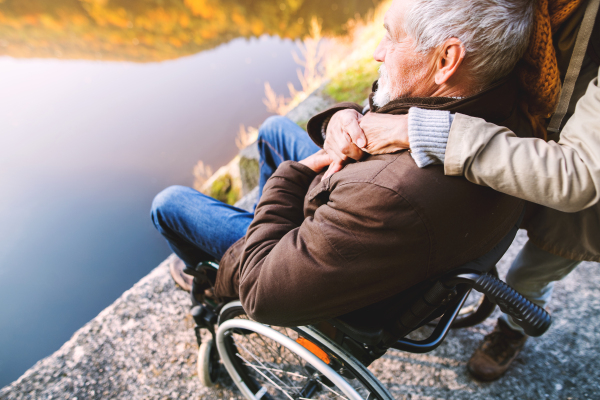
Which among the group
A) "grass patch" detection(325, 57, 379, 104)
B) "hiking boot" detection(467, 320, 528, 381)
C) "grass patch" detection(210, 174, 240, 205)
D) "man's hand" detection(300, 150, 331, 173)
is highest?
"man's hand" detection(300, 150, 331, 173)

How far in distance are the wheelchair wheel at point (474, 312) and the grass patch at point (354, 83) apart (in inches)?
96.0

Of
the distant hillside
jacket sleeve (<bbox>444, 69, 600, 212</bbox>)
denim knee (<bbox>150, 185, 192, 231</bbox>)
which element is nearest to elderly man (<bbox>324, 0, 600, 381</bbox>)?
jacket sleeve (<bbox>444, 69, 600, 212</bbox>)

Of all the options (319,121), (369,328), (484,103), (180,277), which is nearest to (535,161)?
(484,103)

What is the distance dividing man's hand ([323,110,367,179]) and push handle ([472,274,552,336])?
47 centimetres

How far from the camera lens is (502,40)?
79 cm

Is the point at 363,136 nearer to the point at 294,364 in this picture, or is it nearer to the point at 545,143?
the point at 545,143

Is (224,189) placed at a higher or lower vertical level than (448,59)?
lower

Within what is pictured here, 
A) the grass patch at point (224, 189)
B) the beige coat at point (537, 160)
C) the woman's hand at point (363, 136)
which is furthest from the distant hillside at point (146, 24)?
the beige coat at point (537, 160)

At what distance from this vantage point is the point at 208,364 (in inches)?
61.1

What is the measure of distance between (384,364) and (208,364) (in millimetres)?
900

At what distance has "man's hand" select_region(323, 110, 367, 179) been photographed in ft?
3.03

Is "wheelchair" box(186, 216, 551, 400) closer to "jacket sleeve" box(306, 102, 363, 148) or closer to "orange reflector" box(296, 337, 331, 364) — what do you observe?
"orange reflector" box(296, 337, 331, 364)

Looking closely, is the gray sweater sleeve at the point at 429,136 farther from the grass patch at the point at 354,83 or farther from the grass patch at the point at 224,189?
the grass patch at the point at 224,189

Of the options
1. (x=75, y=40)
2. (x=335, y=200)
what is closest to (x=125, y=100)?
(x=75, y=40)
